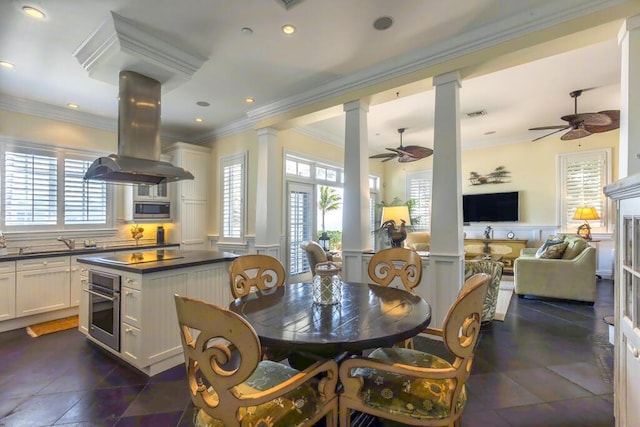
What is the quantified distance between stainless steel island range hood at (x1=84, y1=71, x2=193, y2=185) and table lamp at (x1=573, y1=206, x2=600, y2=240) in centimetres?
720

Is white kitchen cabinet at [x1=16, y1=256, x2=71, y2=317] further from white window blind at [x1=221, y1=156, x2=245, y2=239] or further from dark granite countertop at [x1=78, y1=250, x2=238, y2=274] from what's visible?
white window blind at [x1=221, y1=156, x2=245, y2=239]

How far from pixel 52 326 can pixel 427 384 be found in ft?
14.8

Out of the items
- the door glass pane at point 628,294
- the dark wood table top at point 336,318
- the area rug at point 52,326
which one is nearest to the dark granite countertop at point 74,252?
the area rug at point 52,326

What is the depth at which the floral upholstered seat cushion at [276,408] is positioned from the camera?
1224mm

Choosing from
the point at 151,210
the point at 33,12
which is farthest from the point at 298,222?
the point at 33,12

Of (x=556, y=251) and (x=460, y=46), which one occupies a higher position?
(x=460, y=46)

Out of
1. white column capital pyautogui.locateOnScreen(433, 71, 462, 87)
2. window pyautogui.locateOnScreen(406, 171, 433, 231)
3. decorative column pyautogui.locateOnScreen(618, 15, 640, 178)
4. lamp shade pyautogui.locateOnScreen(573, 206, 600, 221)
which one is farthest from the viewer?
window pyautogui.locateOnScreen(406, 171, 433, 231)

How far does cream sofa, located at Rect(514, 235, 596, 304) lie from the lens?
4.25 meters

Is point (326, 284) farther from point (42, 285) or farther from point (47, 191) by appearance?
point (47, 191)

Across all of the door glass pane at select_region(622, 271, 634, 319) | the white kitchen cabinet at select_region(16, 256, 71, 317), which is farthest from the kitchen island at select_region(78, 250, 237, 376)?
the door glass pane at select_region(622, 271, 634, 319)

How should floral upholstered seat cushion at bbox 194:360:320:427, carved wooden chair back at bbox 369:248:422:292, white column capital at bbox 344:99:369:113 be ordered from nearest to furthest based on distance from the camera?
floral upholstered seat cushion at bbox 194:360:320:427 → carved wooden chair back at bbox 369:248:422:292 → white column capital at bbox 344:99:369:113

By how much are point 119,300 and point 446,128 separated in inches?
135

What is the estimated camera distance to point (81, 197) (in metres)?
4.65

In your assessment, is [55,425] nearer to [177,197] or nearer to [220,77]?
[220,77]
